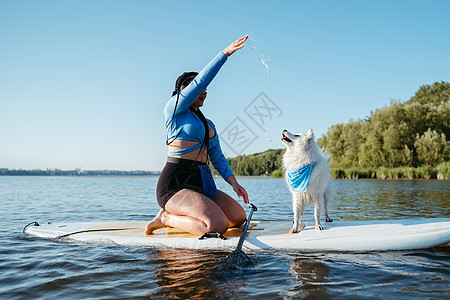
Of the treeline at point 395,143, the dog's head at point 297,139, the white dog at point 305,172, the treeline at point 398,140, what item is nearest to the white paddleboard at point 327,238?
the white dog at point 305,172

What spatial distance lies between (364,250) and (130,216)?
6630 mm

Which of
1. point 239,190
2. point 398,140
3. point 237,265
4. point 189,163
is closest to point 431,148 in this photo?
point 398,140

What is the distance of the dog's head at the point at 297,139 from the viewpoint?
4.40 metres

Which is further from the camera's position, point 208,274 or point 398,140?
point 398,140

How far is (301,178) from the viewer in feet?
14.2

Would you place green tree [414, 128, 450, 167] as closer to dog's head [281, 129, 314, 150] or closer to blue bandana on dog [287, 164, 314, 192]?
dog's head [281, 129, 314, 150]

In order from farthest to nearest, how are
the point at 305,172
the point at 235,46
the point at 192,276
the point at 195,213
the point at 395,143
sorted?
the point at 395,143 → the point at 305,172 → the point at 195,213 → the point at 235,46 → the point at 192,276

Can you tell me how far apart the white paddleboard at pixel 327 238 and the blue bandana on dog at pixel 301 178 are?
1.96 feet

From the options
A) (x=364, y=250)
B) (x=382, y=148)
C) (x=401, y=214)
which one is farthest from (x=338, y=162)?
(x=364, y=250)

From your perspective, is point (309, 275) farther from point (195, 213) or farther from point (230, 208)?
point (230, 208)

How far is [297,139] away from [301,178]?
0.52 m

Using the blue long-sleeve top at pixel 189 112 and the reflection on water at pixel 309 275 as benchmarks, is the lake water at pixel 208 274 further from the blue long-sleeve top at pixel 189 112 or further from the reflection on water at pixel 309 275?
the blue long-sleeve top at pixel 189 112

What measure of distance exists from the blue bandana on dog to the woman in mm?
717

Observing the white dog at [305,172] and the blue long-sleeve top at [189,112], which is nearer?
the blue long-sleeve top at [189,112]
